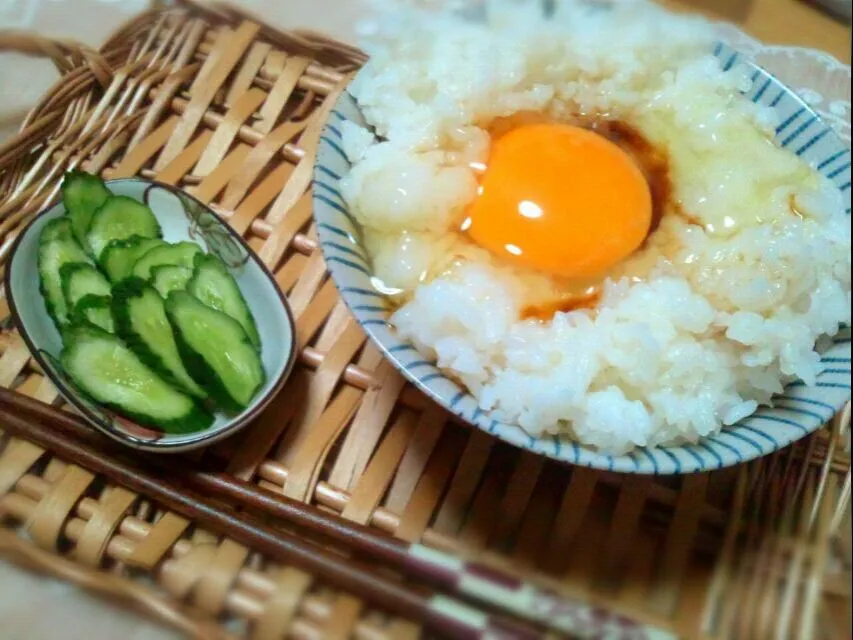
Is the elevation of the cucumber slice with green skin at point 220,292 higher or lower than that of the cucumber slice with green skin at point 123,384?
higher

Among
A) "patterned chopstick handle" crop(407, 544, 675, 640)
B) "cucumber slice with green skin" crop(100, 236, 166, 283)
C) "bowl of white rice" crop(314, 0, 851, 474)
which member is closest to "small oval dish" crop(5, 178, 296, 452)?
"cucumber slice with green skin" crop(100, 236, 166, 283)

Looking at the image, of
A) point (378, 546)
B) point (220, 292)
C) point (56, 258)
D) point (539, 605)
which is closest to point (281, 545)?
point (378, 546)

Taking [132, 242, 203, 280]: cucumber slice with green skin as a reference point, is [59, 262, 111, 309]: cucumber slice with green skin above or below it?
below

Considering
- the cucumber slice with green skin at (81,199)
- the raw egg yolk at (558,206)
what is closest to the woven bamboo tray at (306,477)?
the cucumber slice with green skin at (81,199)

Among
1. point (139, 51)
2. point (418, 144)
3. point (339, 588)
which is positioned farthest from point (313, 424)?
point (139, 51)

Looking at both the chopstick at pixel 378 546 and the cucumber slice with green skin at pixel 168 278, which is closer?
the chopstick at pixel 378 546

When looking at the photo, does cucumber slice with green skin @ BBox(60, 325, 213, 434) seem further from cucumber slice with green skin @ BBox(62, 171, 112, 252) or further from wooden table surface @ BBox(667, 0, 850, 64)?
wooden table surface @ BBox(667, 0, 850, 64)

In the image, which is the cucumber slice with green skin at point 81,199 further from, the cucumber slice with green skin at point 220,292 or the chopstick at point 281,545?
the chopstick at point 281,545
